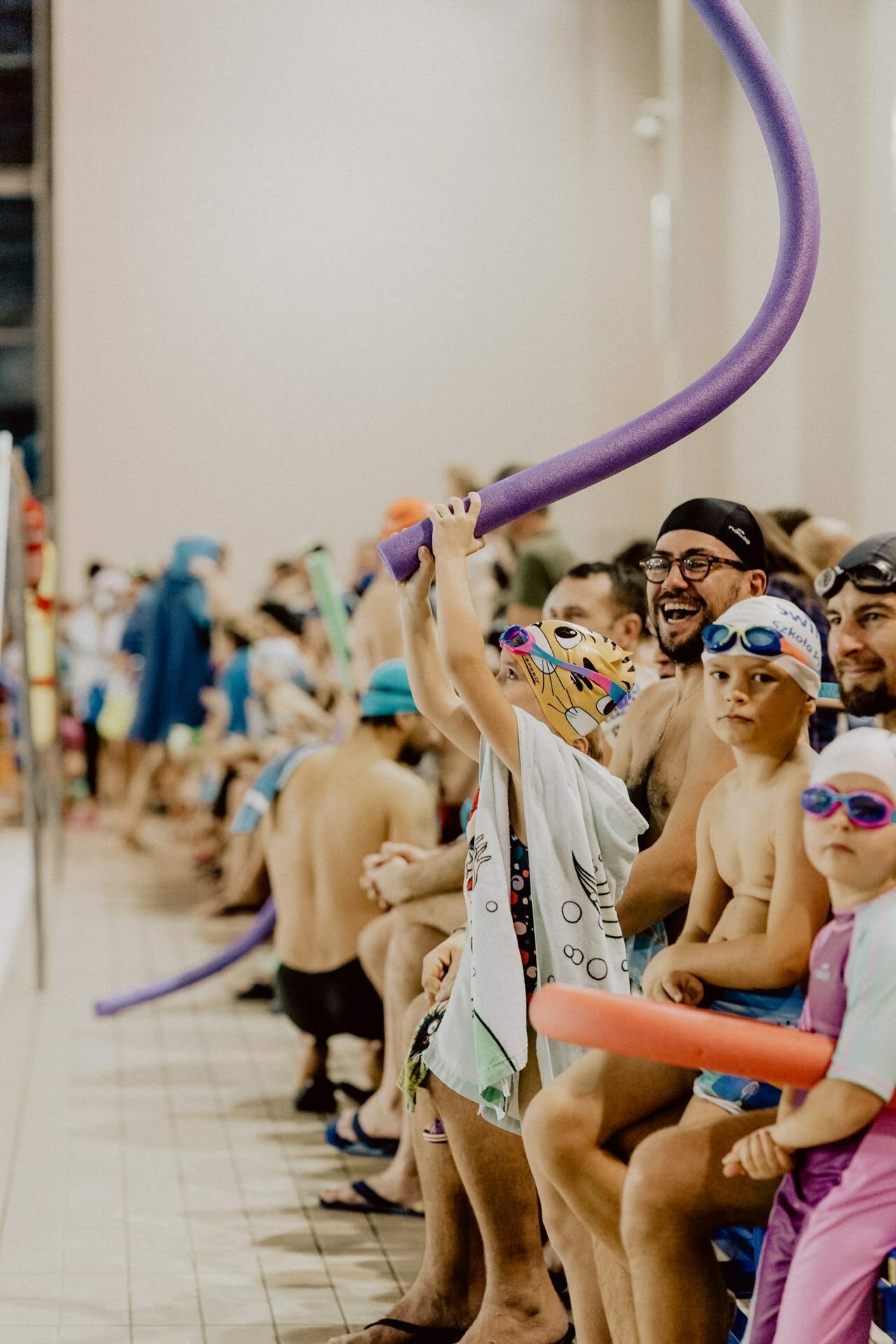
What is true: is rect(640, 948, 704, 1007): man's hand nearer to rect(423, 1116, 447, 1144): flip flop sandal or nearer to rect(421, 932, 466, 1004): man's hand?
rect(421, 932, 466, 1004): man's hand

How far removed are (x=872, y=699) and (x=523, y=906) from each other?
2.17 feet

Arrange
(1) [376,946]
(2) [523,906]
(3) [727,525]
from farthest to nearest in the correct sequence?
(1) [376,946] < (3) [727,525] < (2) [523,906]

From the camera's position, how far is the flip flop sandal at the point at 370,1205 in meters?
4.11

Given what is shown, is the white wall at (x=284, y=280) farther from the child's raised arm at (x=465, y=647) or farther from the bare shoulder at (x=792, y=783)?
the bare shoulder at (x=792, y=783)

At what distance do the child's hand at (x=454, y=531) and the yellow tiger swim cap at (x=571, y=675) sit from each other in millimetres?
230

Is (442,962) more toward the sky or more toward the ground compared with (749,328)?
more toward the ground

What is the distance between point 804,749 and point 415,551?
726 millimetres

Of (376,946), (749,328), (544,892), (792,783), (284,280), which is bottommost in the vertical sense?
(376,946)

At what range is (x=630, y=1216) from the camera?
7.34ft

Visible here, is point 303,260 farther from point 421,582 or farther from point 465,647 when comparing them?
point 465,647

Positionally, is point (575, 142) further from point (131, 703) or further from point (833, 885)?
point (833, 885)

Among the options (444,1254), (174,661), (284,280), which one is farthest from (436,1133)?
(284,280)

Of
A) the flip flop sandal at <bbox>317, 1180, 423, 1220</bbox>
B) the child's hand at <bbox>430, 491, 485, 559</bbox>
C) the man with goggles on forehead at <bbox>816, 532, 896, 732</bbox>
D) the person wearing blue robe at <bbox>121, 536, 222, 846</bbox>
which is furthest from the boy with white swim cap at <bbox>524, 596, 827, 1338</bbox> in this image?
the person wearing blue robe at <bbox>121, 536, 222, 846</bbox>

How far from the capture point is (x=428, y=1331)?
10.3 feet
